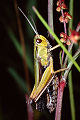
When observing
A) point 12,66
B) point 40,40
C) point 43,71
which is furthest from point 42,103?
point 12,66

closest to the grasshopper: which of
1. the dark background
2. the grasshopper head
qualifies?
the grasshopper head

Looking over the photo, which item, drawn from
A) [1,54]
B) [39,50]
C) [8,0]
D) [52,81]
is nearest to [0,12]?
[8,0]

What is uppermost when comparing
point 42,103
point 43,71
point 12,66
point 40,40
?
point 12,66

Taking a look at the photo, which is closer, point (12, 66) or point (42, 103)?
point (42, 103)

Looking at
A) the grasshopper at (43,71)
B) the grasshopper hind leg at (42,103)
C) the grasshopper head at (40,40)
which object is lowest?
the grasshopper hind leg at (42,103)

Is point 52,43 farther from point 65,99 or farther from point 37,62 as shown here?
point 65,99

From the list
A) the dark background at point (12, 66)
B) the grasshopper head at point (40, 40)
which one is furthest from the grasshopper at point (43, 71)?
the dark background at point (12, 66)

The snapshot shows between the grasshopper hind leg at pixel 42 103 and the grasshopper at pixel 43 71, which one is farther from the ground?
the grasshopper at pixel 43 71

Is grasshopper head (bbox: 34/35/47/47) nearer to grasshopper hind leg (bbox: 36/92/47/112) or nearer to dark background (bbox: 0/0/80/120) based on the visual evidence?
grasshopper hind leg (bbox: 36/92/47/112)

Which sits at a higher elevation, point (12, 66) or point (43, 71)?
point (12, 66)

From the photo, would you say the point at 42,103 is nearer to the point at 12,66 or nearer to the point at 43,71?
the point at 43,71

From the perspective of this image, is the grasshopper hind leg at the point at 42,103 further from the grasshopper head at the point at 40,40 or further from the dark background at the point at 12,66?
the dark background at the point at 12,66

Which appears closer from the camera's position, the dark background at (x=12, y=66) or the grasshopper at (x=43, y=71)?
the grasshopper at (x=43, y=71)
